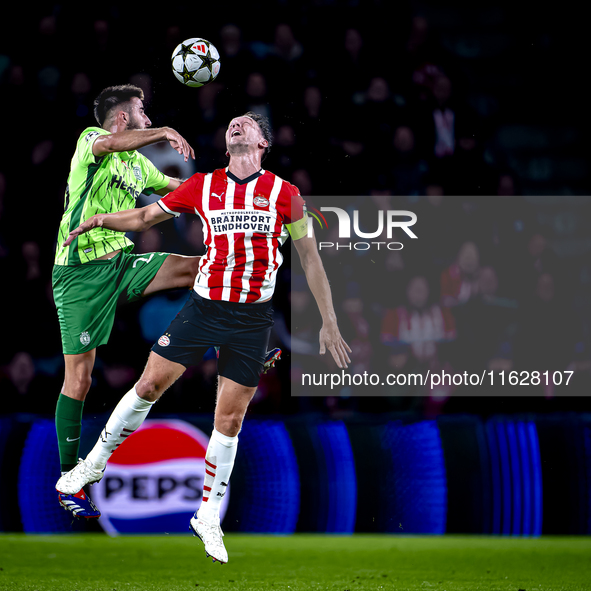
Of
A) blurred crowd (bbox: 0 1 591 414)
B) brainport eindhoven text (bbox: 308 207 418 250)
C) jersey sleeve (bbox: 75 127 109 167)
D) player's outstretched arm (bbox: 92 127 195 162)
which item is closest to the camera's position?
player's outstretched arm (bbox: 92 127 195 162)

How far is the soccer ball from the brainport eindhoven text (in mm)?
1167

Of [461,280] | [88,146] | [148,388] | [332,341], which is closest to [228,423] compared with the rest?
[148,388]

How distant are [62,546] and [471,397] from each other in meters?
2.90

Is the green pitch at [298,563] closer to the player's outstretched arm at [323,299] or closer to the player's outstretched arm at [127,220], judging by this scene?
the player's outstretched arm at [323,299]

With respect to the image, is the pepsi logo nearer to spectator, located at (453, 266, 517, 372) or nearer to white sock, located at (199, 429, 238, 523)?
white sock, located at (199, 429, 238, 523)

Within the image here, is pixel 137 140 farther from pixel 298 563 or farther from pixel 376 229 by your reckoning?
pixel 298 563

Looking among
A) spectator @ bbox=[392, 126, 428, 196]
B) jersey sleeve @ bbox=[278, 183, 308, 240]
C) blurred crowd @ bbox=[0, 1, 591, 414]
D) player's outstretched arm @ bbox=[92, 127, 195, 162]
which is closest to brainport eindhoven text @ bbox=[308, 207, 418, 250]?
blurred crowd @ bbox=[0, 1, 591, 414]

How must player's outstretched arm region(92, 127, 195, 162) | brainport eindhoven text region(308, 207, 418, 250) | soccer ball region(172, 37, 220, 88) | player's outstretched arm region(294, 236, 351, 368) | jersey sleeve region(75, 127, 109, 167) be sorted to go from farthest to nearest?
brainport eindhoven text region(308, 207, 418, 250) → soccer ball region(172, 37, 220, 88) → jersey sleeve region(75, 127, 109, 167) → player's outstretched arm region(294, 236, 351, 368) → player's outstretched arm region(92, 127, 195, 162)

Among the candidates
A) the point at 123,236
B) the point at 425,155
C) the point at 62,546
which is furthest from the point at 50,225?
the point at 425,155

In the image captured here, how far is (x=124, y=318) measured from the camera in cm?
489

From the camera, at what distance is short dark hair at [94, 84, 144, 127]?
4203 mm

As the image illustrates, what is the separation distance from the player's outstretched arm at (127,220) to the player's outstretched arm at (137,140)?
0.32 m

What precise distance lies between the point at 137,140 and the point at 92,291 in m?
0.86

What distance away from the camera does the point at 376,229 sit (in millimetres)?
4805
